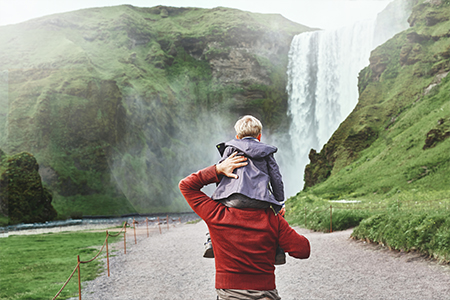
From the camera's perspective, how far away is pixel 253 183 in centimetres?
284

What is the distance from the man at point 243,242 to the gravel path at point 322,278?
5900 mm

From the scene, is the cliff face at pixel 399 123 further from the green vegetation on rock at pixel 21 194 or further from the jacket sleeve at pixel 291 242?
the green vegetation on rock at pixel 21 194

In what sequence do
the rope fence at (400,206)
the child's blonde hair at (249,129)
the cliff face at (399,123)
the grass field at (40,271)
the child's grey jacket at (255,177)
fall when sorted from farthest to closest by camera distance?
the cliff face at (399,123) < the rope fence at (400,206) < the grass field at (40,271) < the child's blonde hair at (249,129) < the child's grey jacket at (255,177)

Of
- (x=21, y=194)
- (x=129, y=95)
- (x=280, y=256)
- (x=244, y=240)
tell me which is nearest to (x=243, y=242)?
(x=244, y=240)

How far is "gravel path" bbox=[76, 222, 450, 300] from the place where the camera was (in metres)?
8.12

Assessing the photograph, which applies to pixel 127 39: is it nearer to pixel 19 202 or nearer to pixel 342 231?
pixel 19 202

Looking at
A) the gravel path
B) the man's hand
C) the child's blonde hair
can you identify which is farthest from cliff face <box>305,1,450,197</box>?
the man's hand

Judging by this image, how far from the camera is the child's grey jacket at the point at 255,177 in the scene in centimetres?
281

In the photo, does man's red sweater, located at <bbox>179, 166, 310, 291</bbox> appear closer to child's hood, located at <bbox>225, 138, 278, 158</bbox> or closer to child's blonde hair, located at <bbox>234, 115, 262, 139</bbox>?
child's hood, located at <bbox>225, 138, 278, 158</bbox>

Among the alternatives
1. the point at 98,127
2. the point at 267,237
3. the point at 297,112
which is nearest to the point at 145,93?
the point at 98,127

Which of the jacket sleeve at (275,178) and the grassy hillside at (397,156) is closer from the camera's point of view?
the jacket sleeve at (275,178)

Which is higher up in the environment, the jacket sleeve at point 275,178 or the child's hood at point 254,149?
the child's hood at point 254,149

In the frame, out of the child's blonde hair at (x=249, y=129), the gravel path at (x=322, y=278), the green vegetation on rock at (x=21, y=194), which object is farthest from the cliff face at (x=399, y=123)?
the green vegetation on rock at (x=21, y=194)

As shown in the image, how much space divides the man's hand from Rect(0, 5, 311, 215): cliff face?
239ft
